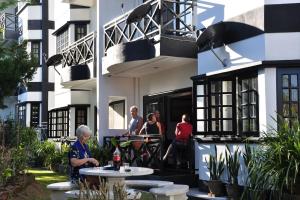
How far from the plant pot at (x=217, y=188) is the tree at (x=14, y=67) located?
6392 millimetres

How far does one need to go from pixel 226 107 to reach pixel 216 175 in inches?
64.9

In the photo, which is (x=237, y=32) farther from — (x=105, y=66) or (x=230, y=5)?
(x=105, y=66)

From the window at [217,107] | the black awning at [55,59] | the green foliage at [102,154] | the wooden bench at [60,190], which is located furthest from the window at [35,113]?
the wooden bench at [60,190]

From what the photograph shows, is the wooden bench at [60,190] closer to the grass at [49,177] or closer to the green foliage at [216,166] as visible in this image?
the green foliage at [216,166]

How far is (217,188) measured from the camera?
11.4 m

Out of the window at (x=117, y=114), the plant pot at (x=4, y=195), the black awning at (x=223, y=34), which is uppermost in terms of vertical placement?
the black awning at (x=223, y=34)

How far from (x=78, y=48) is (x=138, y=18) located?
272 inches

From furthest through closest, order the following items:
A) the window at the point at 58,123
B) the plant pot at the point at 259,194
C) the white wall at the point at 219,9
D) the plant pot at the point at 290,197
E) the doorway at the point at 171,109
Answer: the window at the point at 58,123 → the doorway at the point at 171,109 → the white wall at the point at 219,9 → the plant pot at the point at 259,194 → the plant pot at the point at 290,197

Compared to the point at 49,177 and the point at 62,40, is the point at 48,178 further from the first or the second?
the point at 62,40

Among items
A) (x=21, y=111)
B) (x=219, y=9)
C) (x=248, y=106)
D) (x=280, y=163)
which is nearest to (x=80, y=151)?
(x=280, y=163)

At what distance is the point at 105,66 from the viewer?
16.9 metres

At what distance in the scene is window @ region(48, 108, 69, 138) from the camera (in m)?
25.0

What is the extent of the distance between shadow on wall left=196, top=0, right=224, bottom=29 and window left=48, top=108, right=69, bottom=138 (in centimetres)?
1280

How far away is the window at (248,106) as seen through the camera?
11008mm
